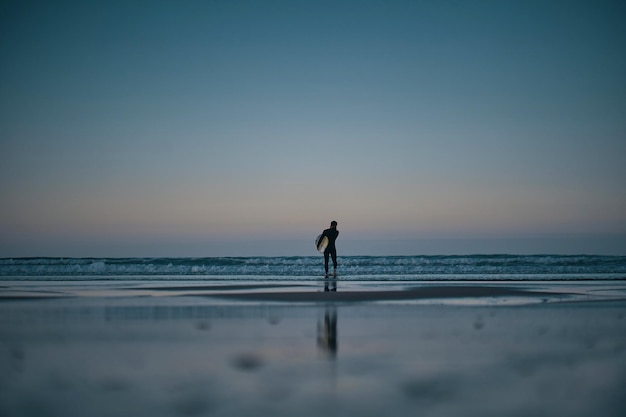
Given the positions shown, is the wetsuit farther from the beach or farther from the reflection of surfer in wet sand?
the reflection of surfer in wet sand

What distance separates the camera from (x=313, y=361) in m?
4.97

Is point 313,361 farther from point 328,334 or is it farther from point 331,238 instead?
point 331,238

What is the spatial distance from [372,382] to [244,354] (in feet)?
5.01

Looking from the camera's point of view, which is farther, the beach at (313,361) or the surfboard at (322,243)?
the surfboard at (322,243)

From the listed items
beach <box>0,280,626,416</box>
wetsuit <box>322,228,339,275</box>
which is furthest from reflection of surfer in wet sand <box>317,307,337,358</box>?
wetsuit <box>322,228,339,275</box>

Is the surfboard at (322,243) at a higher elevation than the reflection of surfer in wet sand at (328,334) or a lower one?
higher

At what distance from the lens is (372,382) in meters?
4.18

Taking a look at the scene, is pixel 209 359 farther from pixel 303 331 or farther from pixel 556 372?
pixel 556 372

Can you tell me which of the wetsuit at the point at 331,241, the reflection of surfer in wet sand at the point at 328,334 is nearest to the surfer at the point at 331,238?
the wetsuit at the point at 331,241

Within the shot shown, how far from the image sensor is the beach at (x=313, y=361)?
3.63m

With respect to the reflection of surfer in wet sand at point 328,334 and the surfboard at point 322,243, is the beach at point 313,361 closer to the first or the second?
the reflection of surfer in wet sand at point 328,334

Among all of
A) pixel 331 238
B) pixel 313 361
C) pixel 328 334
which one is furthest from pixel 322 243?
pixel 313 361

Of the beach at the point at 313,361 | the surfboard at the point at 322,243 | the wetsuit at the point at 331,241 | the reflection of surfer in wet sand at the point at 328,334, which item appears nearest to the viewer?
the beach at the point at 313,361

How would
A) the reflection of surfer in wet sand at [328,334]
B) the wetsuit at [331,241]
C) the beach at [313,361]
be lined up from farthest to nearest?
the wetsuit at [331,241] → the reflection of surfer in wet sand at [328,334] → the beach at [313,361]
